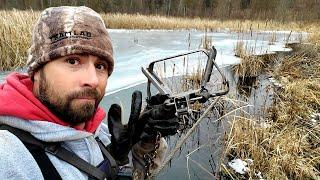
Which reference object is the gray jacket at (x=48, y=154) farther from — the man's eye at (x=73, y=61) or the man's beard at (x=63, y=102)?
the man's eye at (x=73, y=61)

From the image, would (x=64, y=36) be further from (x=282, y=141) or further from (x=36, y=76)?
(x=282, y=141)

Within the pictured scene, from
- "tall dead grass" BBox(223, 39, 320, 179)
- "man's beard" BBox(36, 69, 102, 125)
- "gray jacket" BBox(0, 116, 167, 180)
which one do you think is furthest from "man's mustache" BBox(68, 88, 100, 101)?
"tall dead grass" BBox(223, 39, 320, 179)

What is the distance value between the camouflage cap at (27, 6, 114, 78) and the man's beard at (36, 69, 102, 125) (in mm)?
82

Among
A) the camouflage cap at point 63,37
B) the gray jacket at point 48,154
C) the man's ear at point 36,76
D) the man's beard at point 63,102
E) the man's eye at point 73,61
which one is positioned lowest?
the gray jacket at point 48,154

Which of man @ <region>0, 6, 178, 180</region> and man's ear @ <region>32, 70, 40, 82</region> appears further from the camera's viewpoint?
man's ear @ <region>32, 70, 40, 82</region>

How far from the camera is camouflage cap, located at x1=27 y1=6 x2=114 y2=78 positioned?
1283 mm

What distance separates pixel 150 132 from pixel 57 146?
0.56 meters

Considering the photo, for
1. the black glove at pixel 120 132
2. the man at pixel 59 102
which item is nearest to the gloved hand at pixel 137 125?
the black glove at pixel 120 132

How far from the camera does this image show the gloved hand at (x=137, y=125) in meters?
1.64

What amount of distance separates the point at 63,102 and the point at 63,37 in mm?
219

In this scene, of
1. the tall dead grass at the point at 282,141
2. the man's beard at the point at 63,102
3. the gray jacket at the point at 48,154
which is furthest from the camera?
the tall dead grass at the point at 282,141

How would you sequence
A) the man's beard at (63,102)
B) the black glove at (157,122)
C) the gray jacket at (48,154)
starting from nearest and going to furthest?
the gray jacket at (48,154)
the man's beard at (63,102)
the black glove at (157,122)

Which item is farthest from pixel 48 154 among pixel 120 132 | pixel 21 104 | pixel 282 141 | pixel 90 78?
pixel 282 141

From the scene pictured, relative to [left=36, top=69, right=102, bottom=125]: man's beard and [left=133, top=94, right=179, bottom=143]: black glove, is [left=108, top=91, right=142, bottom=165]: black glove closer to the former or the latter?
[left=133, top=94, right=179, bottom=143]: black glove
